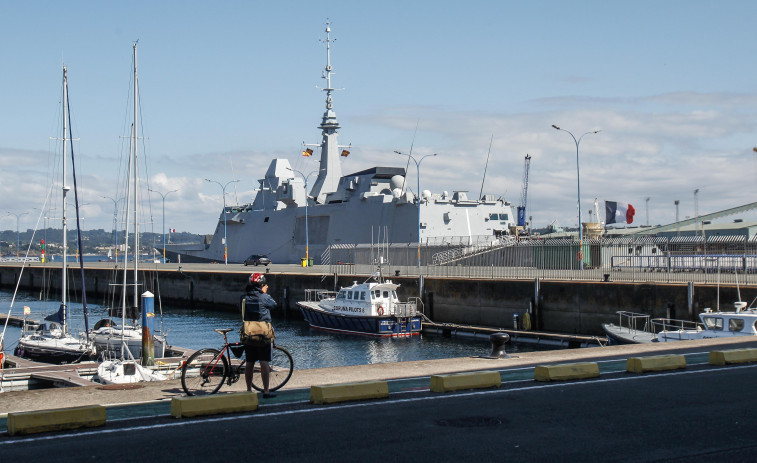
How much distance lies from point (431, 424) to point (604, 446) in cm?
192

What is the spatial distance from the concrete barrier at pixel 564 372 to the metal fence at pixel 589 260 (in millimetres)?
21731

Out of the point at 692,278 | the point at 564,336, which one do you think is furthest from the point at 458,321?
the point at 692,278

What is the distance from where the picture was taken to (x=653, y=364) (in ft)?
40.6

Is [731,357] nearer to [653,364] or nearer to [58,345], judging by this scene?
[653,364]

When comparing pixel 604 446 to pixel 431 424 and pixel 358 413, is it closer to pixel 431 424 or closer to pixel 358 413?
pixel 431 424

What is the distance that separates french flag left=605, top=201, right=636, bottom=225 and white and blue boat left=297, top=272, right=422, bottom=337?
51.0 ft

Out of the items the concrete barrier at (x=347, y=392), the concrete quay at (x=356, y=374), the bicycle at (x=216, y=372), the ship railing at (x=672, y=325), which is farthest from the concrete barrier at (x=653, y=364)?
the ship railing at (x=672, y=325)

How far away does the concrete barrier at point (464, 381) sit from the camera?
34.9 ft

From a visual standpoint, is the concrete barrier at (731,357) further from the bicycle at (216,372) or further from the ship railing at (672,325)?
the ship railing at (672,325)

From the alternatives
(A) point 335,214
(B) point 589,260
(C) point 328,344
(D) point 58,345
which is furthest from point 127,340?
(A) point 335,214

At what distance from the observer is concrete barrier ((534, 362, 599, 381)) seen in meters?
11.5

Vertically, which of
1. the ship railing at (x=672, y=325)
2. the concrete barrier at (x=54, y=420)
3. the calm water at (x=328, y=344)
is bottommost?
the calm water at (x=328, y=344)

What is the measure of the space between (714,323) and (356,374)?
52.7 feet

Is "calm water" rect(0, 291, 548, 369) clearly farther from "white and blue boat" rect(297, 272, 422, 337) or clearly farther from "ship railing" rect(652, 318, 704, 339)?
"ship railing" rect(652, 318, 704, 339)
